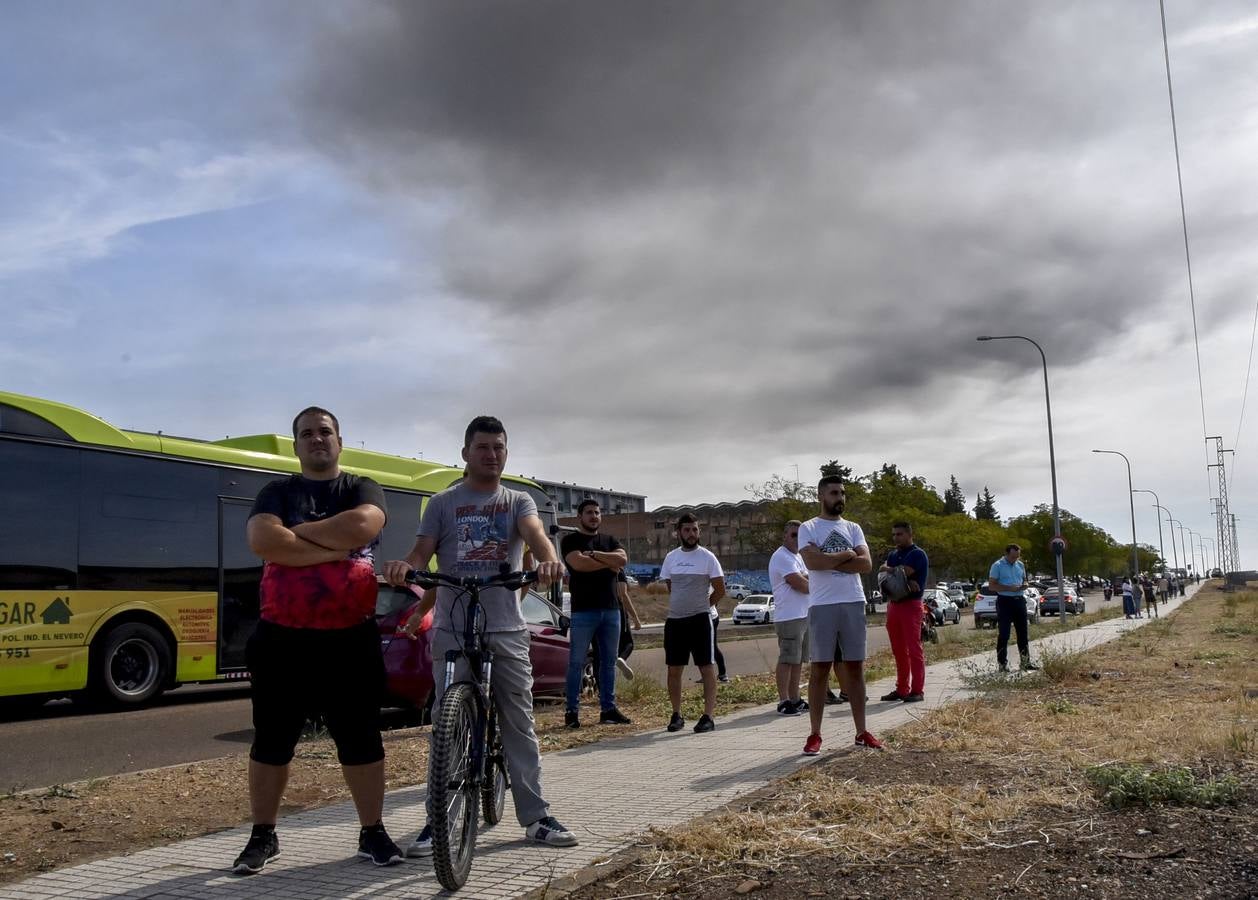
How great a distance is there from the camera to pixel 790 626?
10.5m

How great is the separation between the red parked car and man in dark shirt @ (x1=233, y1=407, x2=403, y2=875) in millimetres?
4671

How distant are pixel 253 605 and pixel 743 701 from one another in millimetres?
6713

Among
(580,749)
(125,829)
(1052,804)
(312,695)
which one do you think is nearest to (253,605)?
(580,749)

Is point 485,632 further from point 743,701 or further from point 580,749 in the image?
point 743,701

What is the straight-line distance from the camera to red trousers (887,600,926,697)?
36.4ft

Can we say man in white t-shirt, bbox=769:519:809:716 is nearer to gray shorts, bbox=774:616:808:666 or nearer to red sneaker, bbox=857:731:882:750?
gray shorts, bbox=774:616:808:666

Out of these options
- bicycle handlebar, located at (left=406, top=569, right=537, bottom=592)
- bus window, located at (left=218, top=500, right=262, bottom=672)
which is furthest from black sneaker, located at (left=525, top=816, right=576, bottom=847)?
bus window, located at (left=218, top=500, right=262, bottom=672)

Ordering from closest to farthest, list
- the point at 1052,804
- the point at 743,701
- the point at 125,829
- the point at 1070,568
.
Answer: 1. the point at 1052,804
2. the point at 125,829
3. the point at 743,701
4. the point at 1070,568

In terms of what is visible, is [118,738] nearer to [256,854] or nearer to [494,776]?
[256,854]

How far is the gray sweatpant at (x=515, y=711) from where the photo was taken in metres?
5.07

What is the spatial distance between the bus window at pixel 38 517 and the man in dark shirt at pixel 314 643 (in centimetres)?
853

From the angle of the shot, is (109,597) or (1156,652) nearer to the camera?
(109,597)

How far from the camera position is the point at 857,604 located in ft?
25.2

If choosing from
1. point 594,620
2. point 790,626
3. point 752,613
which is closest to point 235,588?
point 594,620
